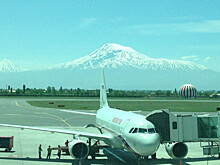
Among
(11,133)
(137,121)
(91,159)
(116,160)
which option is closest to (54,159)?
(91,159)

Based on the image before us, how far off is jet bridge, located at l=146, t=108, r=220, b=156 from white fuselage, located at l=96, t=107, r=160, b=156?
2380 mm

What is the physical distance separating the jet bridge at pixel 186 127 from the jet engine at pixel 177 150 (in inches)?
28.3

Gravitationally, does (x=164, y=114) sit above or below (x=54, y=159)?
above

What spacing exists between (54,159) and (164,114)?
40.6ft

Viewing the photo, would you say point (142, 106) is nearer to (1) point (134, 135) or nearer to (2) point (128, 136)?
(2) point (128, 136)

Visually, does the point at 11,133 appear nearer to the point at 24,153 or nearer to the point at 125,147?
the point at 24,153

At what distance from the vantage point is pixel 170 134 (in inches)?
1186

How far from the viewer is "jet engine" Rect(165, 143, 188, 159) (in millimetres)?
30594

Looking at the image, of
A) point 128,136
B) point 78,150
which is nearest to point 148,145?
point 128,136

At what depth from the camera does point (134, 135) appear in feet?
86.0

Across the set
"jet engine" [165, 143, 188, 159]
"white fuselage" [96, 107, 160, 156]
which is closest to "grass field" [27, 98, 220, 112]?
"white fuselage" [96, 107, 160, 156]

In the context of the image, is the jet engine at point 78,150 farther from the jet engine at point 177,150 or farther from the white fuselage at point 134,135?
the jet engine at point 177,150

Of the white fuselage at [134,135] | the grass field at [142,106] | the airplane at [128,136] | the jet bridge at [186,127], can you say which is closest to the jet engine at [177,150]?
the jet bridge at [186,127]

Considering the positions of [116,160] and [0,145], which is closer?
[116,160]
